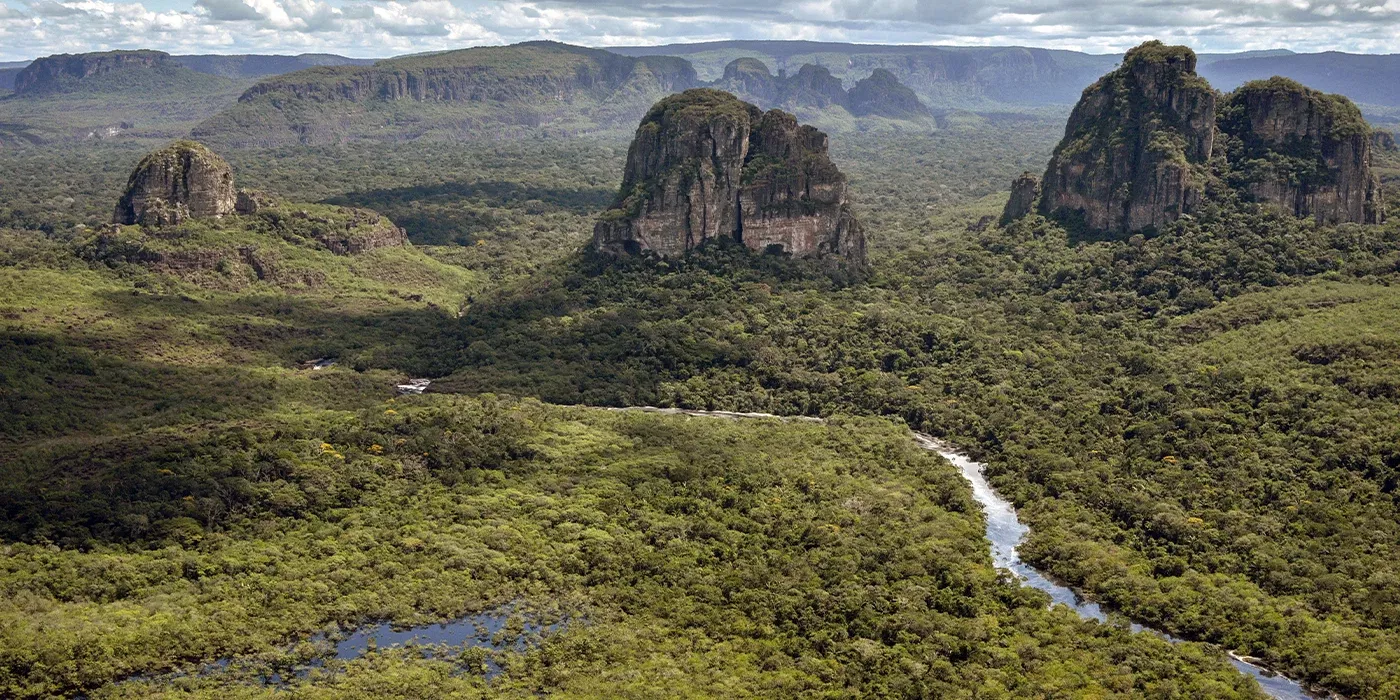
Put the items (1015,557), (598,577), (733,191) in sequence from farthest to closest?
(733,191) → (1015,557) → (598,577)

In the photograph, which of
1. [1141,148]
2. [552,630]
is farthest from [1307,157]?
[552,630]

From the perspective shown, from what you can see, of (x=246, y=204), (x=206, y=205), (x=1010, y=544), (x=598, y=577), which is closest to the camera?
(x=598, y=577)

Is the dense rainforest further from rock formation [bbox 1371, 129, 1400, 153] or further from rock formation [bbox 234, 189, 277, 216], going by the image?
rock formation [bbox 1371, 129, 1400, 153]

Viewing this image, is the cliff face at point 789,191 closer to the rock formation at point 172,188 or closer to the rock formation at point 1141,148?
the rock formation at point 1141,148

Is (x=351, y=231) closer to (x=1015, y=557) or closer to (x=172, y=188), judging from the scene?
(x=172, y=188)

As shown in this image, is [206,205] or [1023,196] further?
[1023,196]

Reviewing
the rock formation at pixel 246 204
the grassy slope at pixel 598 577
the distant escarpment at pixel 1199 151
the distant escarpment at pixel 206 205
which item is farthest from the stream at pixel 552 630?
the rock formation at pixel 246 204

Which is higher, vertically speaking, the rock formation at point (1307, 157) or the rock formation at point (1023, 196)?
the rock formation at point (1307, 157)
